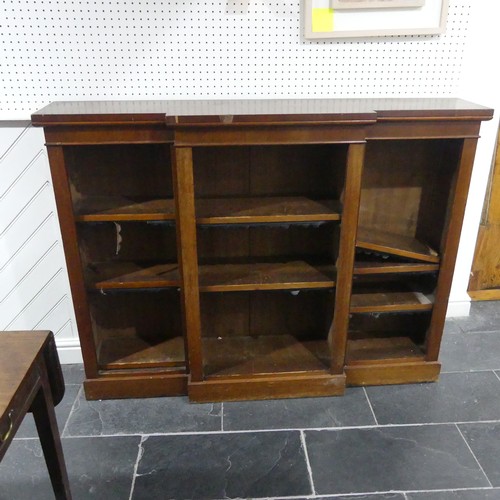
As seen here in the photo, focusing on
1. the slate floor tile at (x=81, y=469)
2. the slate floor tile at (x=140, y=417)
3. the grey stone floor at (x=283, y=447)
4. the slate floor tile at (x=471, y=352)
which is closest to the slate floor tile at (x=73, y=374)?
the grey stone floor at (x=283, y=447)

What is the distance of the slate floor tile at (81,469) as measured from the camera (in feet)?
5.49

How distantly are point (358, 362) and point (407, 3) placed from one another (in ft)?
4.96

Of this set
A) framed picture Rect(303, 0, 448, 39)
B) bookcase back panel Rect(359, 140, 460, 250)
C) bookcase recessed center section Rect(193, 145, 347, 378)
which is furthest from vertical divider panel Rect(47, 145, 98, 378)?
bookcase back panel Rect(359, 140, 460, 250)

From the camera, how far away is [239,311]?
227 cm

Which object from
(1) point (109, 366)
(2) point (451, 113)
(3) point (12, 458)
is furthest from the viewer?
(1) point (109, 366)

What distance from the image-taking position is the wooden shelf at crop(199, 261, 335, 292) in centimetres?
193

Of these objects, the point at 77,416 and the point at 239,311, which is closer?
the point at 77,416

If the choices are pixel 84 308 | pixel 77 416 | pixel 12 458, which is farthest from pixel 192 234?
pixel 12 458

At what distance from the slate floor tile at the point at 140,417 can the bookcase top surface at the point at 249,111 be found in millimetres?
1210

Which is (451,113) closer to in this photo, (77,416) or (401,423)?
(401,423)

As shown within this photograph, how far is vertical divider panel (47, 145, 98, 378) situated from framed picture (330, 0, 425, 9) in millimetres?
1198

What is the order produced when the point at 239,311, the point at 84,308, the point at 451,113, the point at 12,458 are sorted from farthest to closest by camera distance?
1. the point at 239,311
2. the point at 84,308
3. the point at 12,458
4. the point at 451,113

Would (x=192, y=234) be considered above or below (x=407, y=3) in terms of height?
below

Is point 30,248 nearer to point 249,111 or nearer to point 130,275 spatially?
point 130,275
